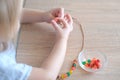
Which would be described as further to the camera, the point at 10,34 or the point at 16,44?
the point at 16,44

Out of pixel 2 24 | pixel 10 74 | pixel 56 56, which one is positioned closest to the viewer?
pixel 2 24

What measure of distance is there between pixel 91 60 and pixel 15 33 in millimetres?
314

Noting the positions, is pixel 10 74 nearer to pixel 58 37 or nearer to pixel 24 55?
pixel 24 55

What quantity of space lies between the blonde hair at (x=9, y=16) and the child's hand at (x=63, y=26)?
0.96ft

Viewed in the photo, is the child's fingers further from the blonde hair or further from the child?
the blonde hair

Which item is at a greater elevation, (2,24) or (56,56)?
(2,24)

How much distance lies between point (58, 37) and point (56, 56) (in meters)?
0.10

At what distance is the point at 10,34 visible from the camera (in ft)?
2.73

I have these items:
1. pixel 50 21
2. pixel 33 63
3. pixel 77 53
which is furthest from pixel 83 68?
pixel 50 21

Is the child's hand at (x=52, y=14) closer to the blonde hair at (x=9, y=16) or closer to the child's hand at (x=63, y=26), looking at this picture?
the child's hand at (x=63, y=26)

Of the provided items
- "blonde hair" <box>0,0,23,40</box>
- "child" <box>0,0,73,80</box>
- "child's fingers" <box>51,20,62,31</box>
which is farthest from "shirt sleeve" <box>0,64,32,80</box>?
"child's fingers" <box>51,20,62,31</box>

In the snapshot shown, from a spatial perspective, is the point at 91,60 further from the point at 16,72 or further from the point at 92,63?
the point at 16,72

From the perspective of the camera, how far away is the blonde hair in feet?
2.51

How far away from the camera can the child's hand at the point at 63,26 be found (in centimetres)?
109
